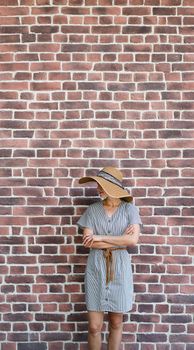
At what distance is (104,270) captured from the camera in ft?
11.3

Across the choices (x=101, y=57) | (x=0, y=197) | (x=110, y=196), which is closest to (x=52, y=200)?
(x=0, y=197)

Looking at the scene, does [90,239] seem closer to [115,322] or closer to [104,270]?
[104,270]

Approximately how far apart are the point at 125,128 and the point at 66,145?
53cm

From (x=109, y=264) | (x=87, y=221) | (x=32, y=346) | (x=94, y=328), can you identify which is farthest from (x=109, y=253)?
(x=32, y=346)

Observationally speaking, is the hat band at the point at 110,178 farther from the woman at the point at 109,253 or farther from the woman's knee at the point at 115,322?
the woman's knee at the point at 115,322

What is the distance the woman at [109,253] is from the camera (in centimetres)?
341

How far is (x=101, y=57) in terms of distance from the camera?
3879mm

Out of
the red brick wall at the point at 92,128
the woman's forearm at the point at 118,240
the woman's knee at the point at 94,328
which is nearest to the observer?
the woman's forearm at the point at 118,240

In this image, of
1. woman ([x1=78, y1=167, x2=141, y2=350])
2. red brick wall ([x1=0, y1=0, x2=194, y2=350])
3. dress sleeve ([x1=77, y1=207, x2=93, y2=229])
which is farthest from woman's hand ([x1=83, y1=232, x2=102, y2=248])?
red brick wall ([x1=0, y1=0, x2=194, y2=350])

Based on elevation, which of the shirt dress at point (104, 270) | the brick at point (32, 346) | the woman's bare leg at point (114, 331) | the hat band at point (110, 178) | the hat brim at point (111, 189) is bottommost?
the brick at point (32, 346)

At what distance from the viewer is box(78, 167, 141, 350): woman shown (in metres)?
3.41

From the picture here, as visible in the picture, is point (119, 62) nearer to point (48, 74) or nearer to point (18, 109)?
point (48, 74)

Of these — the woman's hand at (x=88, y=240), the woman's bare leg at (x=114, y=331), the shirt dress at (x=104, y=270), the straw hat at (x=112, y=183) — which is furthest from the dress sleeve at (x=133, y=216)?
the woman's bare leg at (x=114, y=331)

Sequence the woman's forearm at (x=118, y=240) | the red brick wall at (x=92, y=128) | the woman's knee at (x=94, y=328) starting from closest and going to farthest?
the woman's forearm at (x=118, y=240)
the woman's knee at (x=94, y=328)
the red brick wall at (x=92, y=128)
